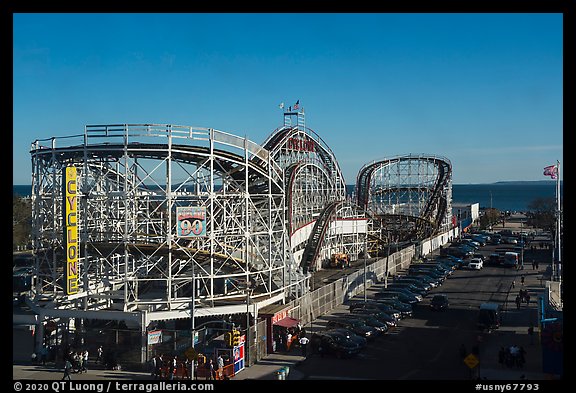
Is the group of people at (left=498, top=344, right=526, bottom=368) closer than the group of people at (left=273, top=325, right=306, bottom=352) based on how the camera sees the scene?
Yes

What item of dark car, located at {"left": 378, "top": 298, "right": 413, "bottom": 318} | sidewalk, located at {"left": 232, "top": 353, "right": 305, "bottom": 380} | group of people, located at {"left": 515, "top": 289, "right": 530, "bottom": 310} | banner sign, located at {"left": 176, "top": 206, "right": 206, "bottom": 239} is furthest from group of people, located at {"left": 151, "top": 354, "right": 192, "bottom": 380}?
group of people, located at {"left": 515, "top": 289, "right": 530, "bottom": 310}

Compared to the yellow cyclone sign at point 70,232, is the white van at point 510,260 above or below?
below

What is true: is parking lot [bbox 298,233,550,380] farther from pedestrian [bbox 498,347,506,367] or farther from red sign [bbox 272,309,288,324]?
red sign [bbox 272,309,288,324]

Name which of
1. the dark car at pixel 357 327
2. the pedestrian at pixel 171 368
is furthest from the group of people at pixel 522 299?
the pedestrian at pixel 171 368

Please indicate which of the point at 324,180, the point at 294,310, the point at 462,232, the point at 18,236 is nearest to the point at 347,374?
the point at 294,310

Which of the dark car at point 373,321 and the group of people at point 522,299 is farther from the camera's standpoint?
the group of people at point 522,299

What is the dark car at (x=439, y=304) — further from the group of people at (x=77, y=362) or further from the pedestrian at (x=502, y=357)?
the group of people at (x=77, y=362)
